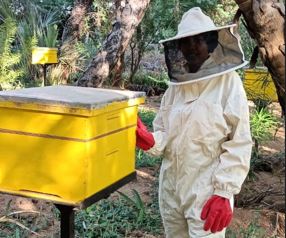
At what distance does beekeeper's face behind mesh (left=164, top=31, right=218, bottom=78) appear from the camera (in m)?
1.72

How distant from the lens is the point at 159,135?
6.40 feet

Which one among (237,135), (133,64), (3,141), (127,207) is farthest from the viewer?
(133,64)

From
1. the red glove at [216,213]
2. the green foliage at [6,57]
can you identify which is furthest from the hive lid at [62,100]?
the green foliage at [6,57]

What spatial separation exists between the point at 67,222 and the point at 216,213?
55 centimetres

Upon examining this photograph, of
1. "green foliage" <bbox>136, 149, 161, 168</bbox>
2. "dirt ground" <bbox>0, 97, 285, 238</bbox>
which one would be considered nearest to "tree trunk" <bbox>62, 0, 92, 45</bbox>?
"green foliage" <bbox>136, 149, 161, 168</bbox>

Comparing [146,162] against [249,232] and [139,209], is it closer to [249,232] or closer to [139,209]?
[139,209]

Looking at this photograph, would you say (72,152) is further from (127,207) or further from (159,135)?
(127,207)

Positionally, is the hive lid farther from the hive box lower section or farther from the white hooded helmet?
the white hooded helmet

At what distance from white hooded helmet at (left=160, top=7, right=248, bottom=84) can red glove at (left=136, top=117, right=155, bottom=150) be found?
0.76 feet

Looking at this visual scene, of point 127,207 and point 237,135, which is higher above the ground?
point 237,135

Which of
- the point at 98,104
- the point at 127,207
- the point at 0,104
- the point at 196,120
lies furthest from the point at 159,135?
the point at 127,207

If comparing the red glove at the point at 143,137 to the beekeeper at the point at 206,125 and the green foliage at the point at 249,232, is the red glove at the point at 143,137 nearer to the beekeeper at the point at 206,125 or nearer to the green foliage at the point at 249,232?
the beekeeper at the point at 206,125

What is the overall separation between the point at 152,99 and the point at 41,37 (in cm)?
240

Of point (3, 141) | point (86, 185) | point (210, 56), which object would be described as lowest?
point (86, 185)
